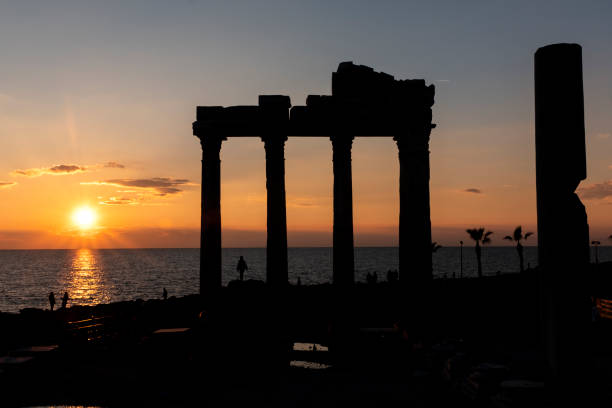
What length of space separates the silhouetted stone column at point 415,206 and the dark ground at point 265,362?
7.02 ft

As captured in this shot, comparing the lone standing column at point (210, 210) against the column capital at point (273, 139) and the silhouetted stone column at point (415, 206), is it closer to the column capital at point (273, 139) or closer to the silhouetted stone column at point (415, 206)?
the column capital at point (273, 139)

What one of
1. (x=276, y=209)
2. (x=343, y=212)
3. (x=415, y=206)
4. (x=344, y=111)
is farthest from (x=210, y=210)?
(x=415, y=206)

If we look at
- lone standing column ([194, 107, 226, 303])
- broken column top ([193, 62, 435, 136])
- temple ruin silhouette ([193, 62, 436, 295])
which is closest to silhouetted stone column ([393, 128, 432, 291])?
temple ruin silhouette ([193, 62, 436, 295])

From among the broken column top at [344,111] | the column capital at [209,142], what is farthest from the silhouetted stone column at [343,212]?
the column capital at [209,142]

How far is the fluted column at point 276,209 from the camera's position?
3231 cm

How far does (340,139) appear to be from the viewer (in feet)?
106

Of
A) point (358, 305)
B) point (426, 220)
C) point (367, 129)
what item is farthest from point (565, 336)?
point (358, 305)

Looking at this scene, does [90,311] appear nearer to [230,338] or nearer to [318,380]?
[230,338]

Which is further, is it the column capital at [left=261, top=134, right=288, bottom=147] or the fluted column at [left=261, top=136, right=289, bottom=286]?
the fluted column at [left=261, top=136, right=289, bottom=286]

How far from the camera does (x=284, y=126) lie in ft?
106

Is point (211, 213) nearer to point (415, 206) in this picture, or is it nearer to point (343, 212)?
point (343, 212)

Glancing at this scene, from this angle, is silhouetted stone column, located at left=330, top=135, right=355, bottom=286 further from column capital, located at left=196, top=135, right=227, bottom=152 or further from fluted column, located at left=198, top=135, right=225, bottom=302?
fluted column, located at left=198, top=135, right=225, bottom=302

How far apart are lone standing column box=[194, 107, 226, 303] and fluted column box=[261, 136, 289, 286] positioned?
251cm

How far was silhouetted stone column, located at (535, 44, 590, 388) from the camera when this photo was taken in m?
12.0
